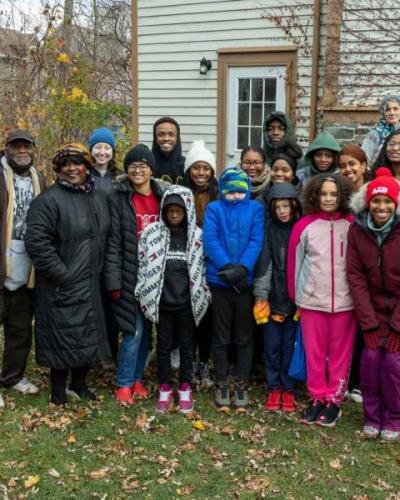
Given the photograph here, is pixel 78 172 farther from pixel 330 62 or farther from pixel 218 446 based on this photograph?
pixel 330 62

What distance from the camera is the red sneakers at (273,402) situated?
4.57 metres

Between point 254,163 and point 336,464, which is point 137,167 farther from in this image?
point 336,464

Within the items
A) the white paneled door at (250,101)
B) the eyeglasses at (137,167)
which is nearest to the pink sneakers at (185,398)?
the eyeglasses at (137,167)

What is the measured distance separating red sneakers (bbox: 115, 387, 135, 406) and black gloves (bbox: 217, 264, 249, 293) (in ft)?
4.14

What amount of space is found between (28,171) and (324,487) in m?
3.10

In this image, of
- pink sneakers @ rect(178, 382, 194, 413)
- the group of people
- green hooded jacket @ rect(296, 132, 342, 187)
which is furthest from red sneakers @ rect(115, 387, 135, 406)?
green hooded jacket @ rect(296, 132, 342, 187)

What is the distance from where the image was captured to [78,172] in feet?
14.1

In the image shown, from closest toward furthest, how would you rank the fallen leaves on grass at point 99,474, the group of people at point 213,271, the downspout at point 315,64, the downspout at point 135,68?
the fallen leaves on grass at point 99,474, the group of people at point 213,271, the downspout at point 315,64, the downspout at point 135,68

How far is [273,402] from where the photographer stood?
4602 mm

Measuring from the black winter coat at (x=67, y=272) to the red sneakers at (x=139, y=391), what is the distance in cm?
57

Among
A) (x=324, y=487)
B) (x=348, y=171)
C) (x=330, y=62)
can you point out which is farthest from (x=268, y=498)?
(x=330, y=62)

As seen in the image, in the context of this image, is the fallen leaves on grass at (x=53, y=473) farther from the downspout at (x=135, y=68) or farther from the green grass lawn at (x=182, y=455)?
the downspout at (x=135, y=68)

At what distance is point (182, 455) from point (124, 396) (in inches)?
36.7

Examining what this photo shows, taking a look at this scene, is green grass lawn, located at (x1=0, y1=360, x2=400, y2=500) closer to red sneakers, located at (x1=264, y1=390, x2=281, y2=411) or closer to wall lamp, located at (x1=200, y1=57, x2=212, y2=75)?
red sneakers, located at (x1=264, y1=390, x2=281, y2=411)
